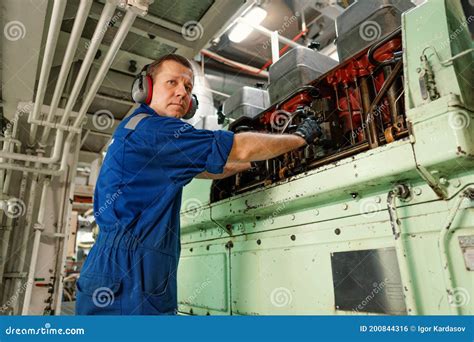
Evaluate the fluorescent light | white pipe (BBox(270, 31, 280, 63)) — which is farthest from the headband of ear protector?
the fluorescent light

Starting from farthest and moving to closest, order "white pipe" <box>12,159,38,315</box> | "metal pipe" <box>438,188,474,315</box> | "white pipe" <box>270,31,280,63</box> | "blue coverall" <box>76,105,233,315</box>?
"white pipe" <box>270,31,280,63</box> < "white pipe" <box>12,159,38,315</box> < "blue coverall" <box>76,105,233,315</box> < "metal pipe" <box>438,188,474,315</box>

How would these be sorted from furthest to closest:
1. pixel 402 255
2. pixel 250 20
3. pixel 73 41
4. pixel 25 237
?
pixel 250 20
pixel 25 237
pixel 73 41
pixel 402 255

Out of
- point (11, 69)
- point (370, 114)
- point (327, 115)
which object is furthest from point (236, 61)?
point (370, 114)

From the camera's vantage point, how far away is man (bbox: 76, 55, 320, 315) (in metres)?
1.29

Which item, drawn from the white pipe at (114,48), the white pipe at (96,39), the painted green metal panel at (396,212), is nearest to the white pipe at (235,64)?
the white pipe at (114,48)

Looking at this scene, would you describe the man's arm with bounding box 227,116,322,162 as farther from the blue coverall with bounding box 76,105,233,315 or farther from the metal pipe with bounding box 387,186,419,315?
the metal pipe with bounding box 387,186,419,315

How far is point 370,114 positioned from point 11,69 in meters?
2.69

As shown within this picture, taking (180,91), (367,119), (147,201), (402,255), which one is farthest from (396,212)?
(180,91)

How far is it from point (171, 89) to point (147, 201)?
2.12 feet

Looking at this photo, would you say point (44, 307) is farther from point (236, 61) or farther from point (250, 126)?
point (236, 61)

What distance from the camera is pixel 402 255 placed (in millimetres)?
1192

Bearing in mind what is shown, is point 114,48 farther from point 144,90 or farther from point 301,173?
point 301,173

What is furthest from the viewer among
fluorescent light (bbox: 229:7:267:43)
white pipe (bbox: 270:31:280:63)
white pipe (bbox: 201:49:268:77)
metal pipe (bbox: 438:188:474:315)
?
white pipe (bbox: 201:49:268:77)

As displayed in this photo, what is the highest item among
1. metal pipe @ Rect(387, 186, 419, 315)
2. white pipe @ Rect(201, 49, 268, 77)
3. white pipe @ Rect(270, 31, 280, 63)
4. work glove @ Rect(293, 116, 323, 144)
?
white pipe @ Rect(201, 49, 268, 77)
